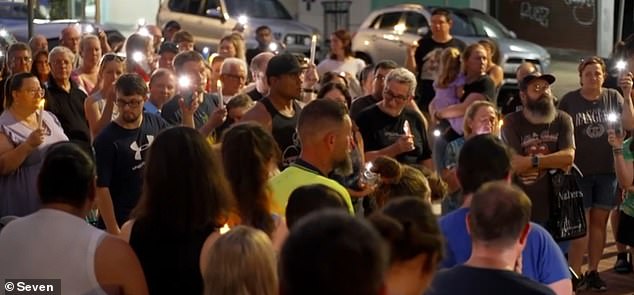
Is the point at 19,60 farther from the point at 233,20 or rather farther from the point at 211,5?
the point at 211,5

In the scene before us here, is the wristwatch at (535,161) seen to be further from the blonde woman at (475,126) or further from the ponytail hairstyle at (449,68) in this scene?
the ponytail hairstyle at (449,68)

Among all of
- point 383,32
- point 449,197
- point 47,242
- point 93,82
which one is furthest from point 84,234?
point 383,32

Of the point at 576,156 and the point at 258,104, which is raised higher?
the point at 258,104

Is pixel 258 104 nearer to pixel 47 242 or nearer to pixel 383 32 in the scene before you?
pixel 47 242

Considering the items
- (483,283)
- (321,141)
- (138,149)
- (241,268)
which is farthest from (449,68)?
(241,268)

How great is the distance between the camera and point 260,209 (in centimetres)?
505

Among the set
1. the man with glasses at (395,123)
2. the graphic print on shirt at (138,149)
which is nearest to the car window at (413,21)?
the man with glasses at (395,123)

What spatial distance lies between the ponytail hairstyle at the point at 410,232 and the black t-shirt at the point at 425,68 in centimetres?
913

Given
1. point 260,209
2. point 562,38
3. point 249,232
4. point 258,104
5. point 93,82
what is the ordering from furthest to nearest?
point 562,38
point 93,82
point 258,104
point 260,209
point 249,232

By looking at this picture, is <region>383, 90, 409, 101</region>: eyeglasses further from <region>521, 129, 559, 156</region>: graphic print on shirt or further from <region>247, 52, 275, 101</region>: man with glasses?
<region>247, 52, 275, 101</region>: man with glasses

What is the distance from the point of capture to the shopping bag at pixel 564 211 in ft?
26.9

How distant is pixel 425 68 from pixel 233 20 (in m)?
10.1

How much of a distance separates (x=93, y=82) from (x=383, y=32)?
12058mm

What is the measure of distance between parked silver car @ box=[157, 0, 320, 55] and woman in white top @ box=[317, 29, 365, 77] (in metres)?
7.94
